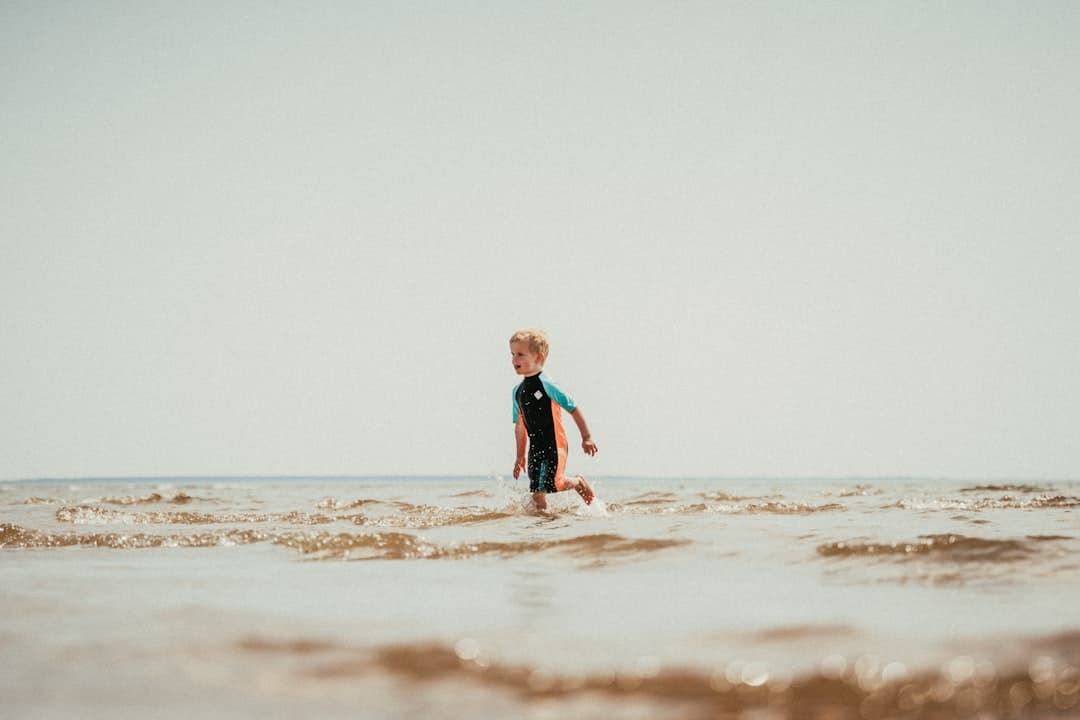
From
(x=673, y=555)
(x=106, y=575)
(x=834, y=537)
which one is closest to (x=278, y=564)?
(x=106, y=575)

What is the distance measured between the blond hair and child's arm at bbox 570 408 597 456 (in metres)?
0.86

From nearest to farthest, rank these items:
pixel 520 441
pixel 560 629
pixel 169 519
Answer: pixel 560 629 → pixel 169 519 → pixel 520 441

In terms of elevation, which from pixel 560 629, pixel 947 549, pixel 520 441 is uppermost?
pixel 520 441

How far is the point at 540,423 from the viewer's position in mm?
9805

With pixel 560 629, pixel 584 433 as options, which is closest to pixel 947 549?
pixel 560 629

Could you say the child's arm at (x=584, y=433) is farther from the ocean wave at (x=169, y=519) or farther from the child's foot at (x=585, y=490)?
the ocean wave at (x=169, y=519)

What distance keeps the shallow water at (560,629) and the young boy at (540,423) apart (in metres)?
4.10

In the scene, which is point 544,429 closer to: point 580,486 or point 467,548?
point 580,486

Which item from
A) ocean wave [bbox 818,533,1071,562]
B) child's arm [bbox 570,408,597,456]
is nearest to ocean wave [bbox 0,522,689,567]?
ocean wave [bbox 818,533,1071,562]

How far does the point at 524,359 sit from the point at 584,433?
1.15 m

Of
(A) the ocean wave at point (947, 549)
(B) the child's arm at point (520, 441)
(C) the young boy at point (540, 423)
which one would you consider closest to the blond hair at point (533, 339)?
(C) the young boy at point (540, 423)

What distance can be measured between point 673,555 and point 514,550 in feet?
3.34

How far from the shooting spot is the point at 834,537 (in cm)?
537

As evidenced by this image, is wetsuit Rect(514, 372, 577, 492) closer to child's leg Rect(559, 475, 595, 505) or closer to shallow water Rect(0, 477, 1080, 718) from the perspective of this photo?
child's leg Rect(559, 475, 595, 505)
